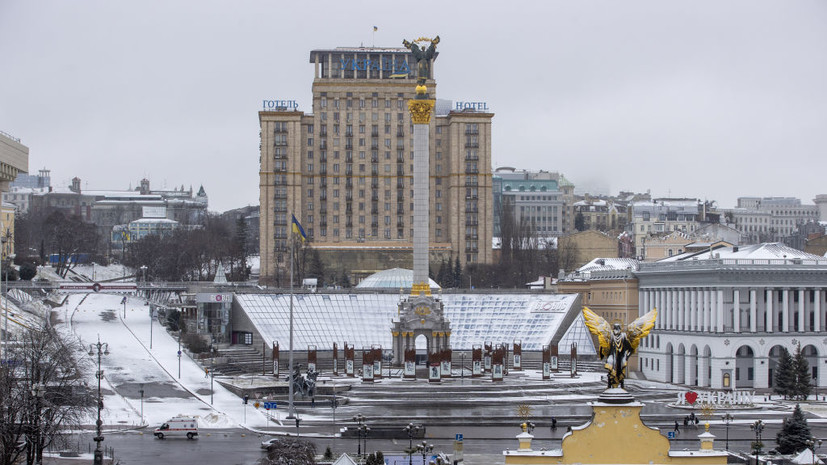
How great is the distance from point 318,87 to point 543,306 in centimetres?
5701

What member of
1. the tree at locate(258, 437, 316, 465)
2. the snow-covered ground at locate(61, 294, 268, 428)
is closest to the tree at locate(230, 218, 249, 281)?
the snow-covered ground at locate(61, 294, 268, 428)

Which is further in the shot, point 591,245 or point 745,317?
point 591,245

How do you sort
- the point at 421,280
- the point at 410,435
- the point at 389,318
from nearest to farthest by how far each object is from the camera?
the point at 410,435, the point at 421,280, the point at 389,318

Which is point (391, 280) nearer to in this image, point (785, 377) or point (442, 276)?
point (442, 276)

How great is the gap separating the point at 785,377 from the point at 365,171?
8494 cm

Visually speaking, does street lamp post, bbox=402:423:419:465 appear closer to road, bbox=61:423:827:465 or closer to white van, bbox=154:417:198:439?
road, bbox=61:423:827:465

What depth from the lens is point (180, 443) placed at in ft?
194

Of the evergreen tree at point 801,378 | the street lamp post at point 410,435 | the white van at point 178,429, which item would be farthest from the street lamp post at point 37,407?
the evergreen tree at point 801,378

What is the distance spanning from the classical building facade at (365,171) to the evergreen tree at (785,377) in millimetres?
74585

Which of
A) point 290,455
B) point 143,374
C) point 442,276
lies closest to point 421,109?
point 143,374

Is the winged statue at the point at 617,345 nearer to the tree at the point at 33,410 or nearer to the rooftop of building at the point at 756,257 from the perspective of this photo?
the tree at the point at 33,410

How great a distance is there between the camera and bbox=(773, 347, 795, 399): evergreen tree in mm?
80812

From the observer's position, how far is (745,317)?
297 feet

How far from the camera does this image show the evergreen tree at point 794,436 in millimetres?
49062
